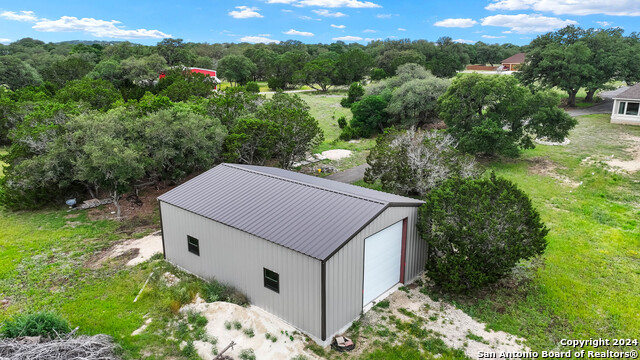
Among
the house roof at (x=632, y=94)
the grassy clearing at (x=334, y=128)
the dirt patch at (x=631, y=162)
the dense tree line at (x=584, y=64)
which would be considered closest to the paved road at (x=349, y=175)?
the grassy clearing at (x=334, y=128)

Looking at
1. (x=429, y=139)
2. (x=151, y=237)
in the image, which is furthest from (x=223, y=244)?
(x=429, y=139)

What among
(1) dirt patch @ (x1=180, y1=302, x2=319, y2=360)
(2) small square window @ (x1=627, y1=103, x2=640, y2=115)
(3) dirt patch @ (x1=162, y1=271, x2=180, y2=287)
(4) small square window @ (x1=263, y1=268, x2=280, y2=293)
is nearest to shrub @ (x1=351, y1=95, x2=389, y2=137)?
(2) small square window @ (x1=627, y1=103, x2=640, y2=115)

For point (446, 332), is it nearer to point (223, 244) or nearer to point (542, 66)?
point (223, 244)

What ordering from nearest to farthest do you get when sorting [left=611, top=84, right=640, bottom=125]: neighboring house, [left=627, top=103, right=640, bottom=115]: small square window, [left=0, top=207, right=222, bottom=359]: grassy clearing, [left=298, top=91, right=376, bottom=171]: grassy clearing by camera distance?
[left=0, top=207, right=222, bottom=359]: grassy clearing, [left=298, top=91, right=376, bottom=171]: grassy clearing, [left=611, top=84, right=640, bottom=125]: neighboring house, [left=627, top=103, right=640, bottom=115]: small square window

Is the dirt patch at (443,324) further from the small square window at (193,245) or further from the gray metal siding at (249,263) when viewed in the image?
the small square window at (193,245)

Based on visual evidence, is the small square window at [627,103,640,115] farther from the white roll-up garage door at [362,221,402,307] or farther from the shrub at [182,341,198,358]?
the shrub at [182,341,198,358]

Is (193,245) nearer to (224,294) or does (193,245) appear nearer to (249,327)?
(224,294)

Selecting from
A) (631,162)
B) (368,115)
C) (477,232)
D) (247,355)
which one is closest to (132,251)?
Answer: (247,355)
